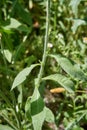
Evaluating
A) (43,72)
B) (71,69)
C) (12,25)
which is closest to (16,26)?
(12,25)

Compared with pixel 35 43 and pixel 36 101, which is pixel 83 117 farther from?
pixel 35 43

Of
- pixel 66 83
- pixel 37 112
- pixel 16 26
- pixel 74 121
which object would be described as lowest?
pixel 74 121

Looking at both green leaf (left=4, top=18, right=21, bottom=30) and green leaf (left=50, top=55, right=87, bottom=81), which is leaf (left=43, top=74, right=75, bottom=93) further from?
green leaf (left=4, top=18, right=21, bottom=30)

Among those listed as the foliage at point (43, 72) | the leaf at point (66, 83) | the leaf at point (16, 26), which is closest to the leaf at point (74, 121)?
the foliage at point (43, 72)

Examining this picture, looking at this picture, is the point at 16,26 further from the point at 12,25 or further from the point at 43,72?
the point at 43,72

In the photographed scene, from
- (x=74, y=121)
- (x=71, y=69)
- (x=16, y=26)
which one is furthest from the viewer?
(x=16, y=26)

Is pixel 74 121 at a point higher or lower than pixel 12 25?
lower

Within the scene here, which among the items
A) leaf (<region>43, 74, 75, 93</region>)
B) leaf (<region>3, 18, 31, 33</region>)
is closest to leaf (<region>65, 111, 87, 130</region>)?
leaf (<region>43, 74, 75, 93</region>)

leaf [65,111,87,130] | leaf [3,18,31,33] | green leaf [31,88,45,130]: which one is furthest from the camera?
leaf [3,18,31,33]
